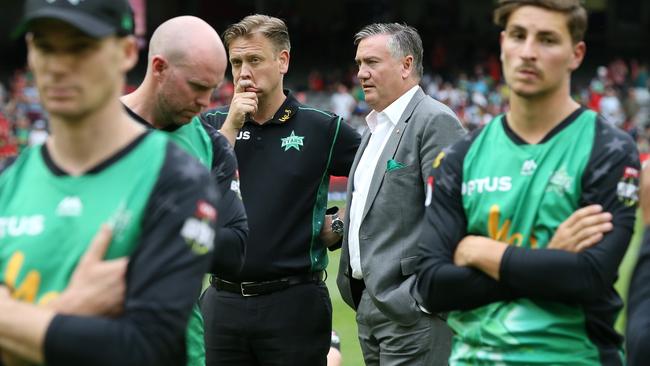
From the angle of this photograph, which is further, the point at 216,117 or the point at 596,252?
the point at 216,117

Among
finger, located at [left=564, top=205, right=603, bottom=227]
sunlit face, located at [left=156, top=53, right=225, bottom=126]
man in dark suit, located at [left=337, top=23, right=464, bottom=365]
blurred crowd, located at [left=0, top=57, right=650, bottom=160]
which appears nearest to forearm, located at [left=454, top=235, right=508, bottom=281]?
finger, located at [left=564, top=205, right=603, bottom=227]

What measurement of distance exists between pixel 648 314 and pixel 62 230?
167 cm

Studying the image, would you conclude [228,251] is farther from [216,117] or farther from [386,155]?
[216,117]

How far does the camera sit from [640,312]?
3.08 meters

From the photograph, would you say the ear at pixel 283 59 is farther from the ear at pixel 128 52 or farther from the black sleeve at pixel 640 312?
the black sleeve at pixel 640 312

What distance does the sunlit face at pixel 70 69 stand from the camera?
2980mm

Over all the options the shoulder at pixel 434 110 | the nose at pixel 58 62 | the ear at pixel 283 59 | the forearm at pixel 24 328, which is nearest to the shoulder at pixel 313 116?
the ear at pixel 283 59

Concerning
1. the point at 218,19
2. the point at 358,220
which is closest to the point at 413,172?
the point at 358,220

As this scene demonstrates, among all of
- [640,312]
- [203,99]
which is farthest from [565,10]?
[203,99]

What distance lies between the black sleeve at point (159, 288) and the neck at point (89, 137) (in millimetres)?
156

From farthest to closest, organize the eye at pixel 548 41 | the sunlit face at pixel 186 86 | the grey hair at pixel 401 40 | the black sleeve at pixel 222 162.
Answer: the grey hair at pixel 401 40, the black sleeve at pixel 222 162, the sunlit face at pixel 186 86, the eye at pixel 548 41

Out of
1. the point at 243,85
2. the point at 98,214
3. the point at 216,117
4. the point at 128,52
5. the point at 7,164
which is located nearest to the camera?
the point at 98,214

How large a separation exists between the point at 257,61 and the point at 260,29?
0.62 feet

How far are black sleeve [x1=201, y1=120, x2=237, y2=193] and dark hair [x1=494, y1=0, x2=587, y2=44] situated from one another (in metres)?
1.45
